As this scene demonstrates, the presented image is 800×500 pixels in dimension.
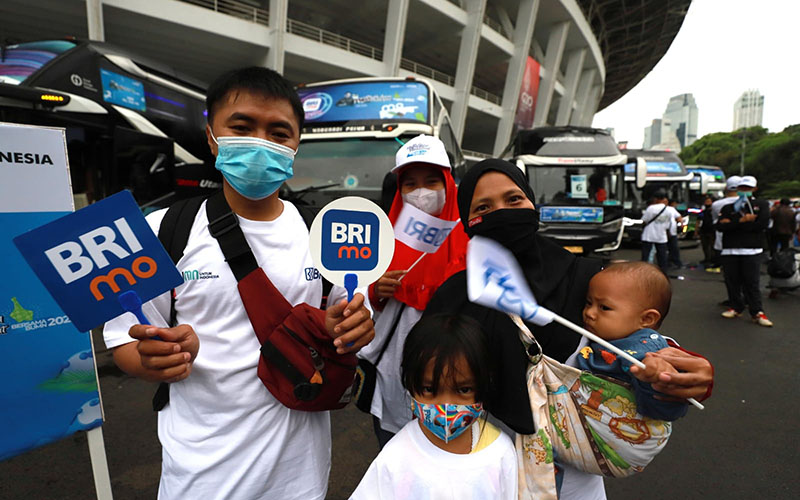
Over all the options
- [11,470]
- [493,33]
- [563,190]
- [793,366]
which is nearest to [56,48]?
[11,470]

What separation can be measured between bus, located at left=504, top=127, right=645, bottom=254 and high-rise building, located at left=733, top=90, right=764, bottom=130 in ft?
325

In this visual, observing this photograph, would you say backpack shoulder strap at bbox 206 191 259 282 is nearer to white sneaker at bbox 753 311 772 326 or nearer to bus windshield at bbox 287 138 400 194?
bus windshield at bbox 287 138 400 194

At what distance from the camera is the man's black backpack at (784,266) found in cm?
694

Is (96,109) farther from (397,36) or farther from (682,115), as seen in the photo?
(682,115)

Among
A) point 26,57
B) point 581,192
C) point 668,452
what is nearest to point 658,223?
point 581,192

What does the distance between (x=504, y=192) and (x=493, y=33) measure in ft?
74.8

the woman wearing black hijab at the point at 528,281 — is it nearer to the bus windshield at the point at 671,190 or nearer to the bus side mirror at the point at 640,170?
the bus side mirror at the point at 640,170

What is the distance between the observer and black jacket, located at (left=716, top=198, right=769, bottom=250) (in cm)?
531

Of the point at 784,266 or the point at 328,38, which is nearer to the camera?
the point at 784,266

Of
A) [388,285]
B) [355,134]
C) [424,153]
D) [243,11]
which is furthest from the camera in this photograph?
[243,11]

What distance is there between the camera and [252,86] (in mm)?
1280

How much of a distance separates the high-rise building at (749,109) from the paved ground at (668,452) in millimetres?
104883

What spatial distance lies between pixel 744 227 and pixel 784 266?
8.94ft

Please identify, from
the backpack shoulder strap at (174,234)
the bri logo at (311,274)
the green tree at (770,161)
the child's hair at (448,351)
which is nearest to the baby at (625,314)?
the child's hair at (448,351)
